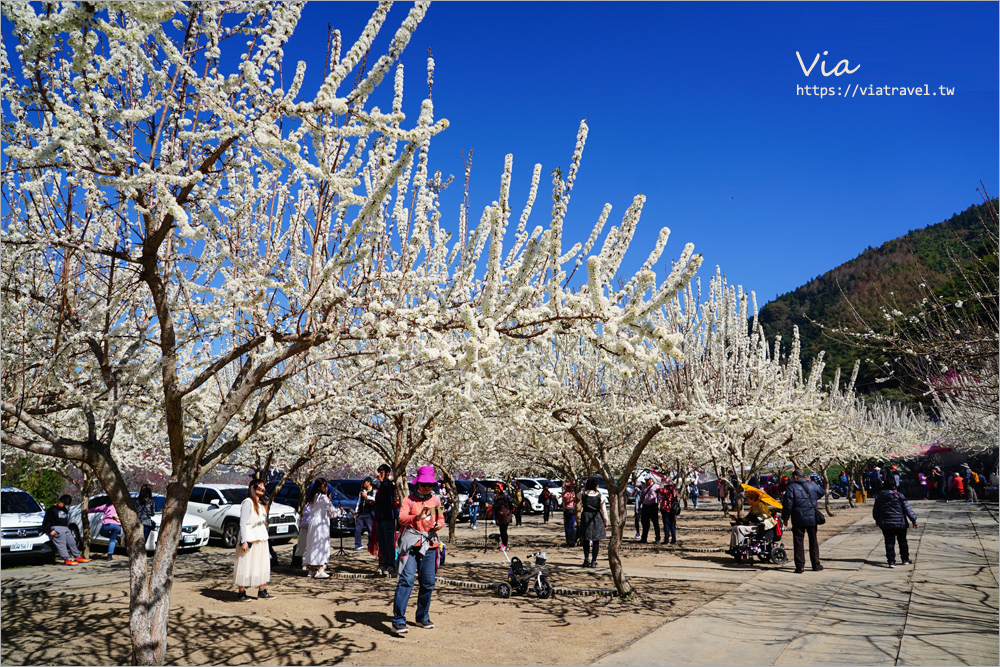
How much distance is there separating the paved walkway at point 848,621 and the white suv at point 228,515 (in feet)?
42.2

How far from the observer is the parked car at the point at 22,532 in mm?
12906

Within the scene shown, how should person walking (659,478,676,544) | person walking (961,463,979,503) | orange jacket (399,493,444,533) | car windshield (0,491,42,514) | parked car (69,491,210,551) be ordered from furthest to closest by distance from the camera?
person walking (961,463,979,503) < person walking (659,478,676,544) < parked car (69,491,210,551) < car windshield (0,491,42,514) < orange jacket (399,493,444,533)

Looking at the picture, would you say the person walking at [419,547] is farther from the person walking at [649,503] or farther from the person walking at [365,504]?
the person walking at [649,503]

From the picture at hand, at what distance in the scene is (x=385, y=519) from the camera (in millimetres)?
10461

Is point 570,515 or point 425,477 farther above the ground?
point 425,477

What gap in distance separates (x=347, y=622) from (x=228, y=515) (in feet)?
38.7

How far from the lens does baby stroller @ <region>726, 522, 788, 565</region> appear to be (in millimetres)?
Answer: 11906

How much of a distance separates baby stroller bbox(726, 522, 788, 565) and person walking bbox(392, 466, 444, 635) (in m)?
7.60

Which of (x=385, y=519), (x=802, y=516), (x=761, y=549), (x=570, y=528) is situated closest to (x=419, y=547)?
(x=385, y=519)

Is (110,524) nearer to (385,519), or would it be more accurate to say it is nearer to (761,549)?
(385,519)

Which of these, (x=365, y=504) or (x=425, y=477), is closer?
(x=425, y=477)

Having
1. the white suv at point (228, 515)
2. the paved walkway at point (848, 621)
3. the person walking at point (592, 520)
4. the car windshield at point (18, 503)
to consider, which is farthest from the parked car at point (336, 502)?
the paved walkway at point (848, 621)

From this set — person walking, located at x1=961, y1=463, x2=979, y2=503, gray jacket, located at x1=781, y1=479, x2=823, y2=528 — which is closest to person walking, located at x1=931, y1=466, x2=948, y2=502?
person walking, located at x1=961, y1=463, x2=979, y2=503

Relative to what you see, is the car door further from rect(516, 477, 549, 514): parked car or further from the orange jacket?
rect(516, 477, 549, 514): parked car
